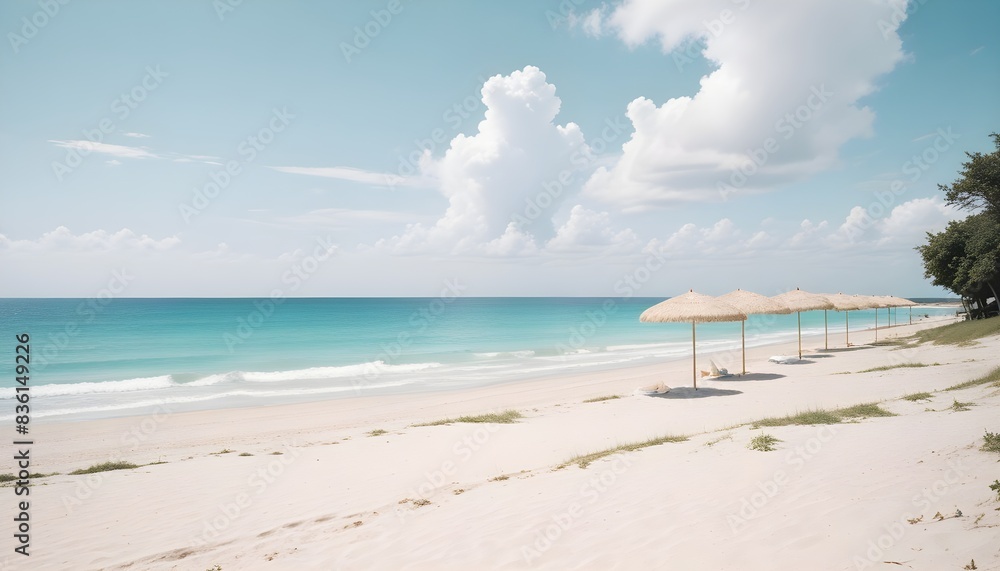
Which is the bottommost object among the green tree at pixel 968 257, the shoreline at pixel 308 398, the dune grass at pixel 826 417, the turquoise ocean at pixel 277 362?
the shoreline at pixel 308 398

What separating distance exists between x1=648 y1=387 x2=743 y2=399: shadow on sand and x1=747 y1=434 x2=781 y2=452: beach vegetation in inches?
267

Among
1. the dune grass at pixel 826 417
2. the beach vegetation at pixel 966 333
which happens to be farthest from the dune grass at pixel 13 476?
the beach vegetation at pixel 966 333

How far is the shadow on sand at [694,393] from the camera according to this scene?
45.1ft

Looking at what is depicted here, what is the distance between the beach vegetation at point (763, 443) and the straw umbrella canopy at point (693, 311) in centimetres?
672

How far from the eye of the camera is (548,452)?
827cm

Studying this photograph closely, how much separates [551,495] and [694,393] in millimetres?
9660

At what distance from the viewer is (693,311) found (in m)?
14.1

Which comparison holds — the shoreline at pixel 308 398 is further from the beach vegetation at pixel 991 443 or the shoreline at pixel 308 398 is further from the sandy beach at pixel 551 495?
the beach vegetation at pixel 991 443

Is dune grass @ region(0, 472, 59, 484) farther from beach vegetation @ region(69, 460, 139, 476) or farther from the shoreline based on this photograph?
the shoreline

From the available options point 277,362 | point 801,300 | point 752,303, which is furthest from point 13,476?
point 801,300

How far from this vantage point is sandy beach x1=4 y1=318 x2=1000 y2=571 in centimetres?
401

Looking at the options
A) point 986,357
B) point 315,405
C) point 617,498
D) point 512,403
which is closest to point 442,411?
point 512,403

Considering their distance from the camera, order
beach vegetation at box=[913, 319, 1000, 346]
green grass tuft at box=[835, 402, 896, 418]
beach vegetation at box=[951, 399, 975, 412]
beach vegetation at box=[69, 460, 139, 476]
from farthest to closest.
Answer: beach vegetation at box=[913, 319, 1000, 346] < green grass tuft at box=[835, 402, 896, 418] < beach vegetation at box=[69, 460, 139, 476] < beach vegetation at box=[951, 399, 975, 412]

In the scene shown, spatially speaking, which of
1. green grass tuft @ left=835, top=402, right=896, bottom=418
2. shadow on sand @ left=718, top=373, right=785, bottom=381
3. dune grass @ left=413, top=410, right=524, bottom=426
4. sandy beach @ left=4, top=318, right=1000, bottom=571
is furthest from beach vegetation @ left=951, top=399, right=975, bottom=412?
dune grass @ left=413, top=410, right=524, bottom=426
